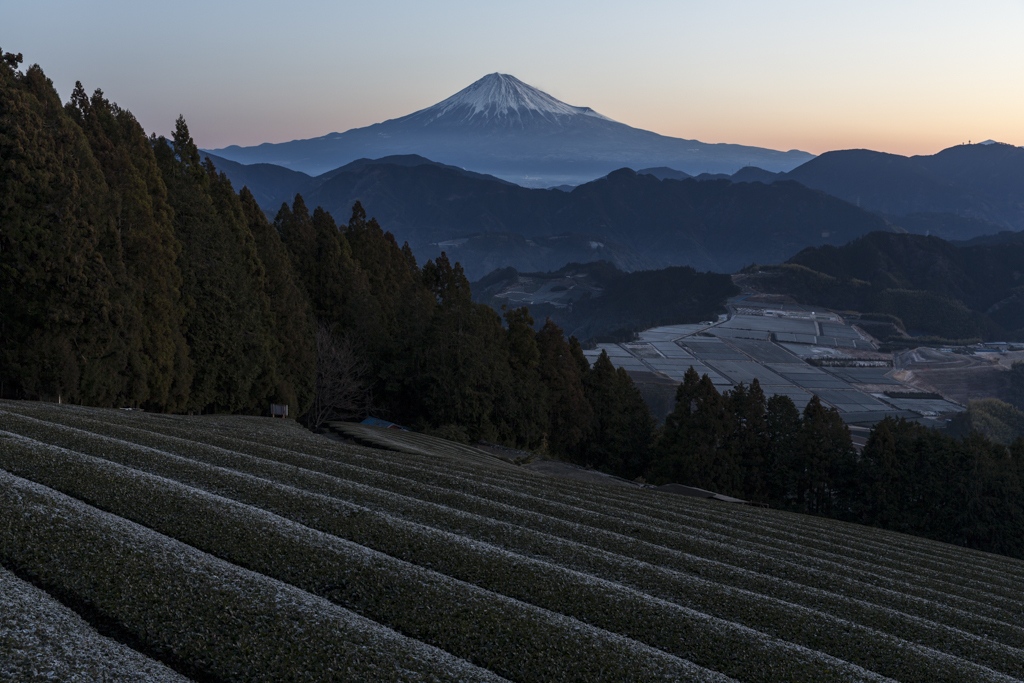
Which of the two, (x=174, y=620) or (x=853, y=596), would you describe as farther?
(x=853, y=596)

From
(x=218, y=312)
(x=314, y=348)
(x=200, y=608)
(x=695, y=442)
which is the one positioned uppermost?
(x=218, y=312)

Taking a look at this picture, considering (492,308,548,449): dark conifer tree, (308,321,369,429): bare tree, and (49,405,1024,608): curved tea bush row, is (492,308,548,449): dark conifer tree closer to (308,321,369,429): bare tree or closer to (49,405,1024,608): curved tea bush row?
(308,321,369,429): bare tree

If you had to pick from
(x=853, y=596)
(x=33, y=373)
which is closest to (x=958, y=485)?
(x=853, y=596)

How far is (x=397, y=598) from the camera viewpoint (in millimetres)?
7906

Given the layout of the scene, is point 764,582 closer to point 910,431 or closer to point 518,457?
point 518,457

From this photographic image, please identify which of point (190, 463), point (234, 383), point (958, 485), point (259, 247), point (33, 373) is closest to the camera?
point (190, 463)

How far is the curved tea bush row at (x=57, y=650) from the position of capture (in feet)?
17.3

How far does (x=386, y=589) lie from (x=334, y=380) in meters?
37.1

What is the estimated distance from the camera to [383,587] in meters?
8.14

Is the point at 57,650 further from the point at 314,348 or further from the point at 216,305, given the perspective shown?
the point at 314,348

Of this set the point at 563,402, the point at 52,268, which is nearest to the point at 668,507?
the point at 52,268

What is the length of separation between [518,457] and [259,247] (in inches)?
850

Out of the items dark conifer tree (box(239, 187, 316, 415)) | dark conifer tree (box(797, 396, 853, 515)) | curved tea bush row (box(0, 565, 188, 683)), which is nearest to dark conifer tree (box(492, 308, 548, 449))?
dark conifer tree (box(239, 187, 316, 415))

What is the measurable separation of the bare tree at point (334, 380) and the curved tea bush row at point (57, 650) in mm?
36479
